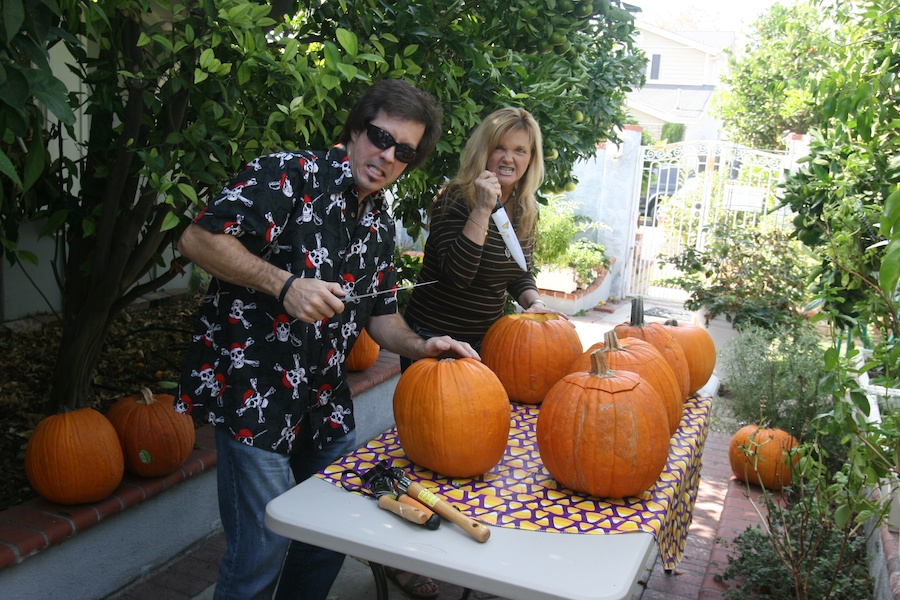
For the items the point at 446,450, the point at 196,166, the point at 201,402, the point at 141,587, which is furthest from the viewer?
the point at 141,587

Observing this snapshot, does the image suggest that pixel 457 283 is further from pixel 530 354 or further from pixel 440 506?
pixel 440 506

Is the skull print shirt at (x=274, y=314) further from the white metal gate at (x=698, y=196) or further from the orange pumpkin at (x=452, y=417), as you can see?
the white metal gate at (x=698, y=196)

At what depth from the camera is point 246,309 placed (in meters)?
2.07

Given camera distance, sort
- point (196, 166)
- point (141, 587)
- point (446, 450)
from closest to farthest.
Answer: point (446, 450) < point (196, 166) < point (141, 587)

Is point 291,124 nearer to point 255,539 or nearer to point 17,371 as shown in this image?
point 255,539

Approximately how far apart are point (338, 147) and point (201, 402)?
844 millimetres

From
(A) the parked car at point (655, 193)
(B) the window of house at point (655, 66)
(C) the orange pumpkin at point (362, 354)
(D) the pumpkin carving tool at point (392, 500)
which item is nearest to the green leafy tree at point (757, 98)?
(A) the parked car at point (655, 193)

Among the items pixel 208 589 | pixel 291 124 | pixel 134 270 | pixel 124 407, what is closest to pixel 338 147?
pixel 291 124

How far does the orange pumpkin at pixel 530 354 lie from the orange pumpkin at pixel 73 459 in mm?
1583

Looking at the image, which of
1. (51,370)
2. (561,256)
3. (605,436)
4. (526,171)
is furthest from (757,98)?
(605,436)

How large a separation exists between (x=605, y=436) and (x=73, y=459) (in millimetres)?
2093

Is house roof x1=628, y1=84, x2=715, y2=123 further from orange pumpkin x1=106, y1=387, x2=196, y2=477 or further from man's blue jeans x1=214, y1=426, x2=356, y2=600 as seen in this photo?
man's blue jeans x1=214, y1=426, x2=356, y2=600

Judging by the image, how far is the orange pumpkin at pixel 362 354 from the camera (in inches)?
186

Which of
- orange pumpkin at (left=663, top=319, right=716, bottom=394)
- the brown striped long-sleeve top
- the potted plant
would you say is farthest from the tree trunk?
the potted plant
